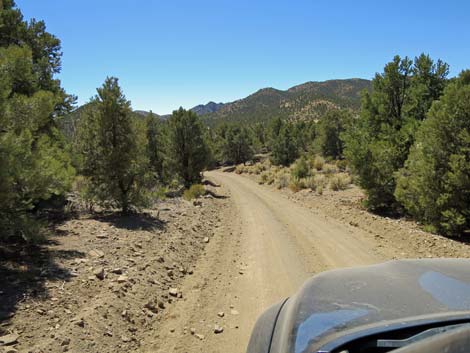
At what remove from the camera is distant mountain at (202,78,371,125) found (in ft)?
428

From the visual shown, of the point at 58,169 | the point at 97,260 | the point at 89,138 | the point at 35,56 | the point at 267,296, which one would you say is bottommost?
the point at 267,296

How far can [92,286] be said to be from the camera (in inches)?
232

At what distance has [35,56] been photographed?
14.0 m

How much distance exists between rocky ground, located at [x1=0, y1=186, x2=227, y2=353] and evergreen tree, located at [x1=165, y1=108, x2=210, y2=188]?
51.2 ft

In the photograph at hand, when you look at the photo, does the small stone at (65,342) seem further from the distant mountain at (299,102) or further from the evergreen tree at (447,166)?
the distant mountain at (299,102)

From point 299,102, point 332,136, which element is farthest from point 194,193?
point 299,102

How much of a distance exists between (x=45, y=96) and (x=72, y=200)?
22.8 ft

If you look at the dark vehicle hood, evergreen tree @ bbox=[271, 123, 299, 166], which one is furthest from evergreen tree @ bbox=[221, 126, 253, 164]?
the dark vehicle hood

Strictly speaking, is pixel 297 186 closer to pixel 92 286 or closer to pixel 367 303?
pixel 92 286

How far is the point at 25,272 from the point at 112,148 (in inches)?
243

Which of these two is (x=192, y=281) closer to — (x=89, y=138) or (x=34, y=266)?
(x=34, y=266)

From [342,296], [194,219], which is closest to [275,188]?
[194,219]

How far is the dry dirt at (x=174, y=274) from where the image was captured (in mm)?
4758

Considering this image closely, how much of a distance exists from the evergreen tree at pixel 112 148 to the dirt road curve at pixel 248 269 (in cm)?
383
